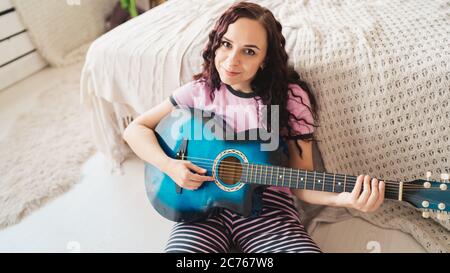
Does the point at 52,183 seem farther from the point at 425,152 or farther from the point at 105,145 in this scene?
the point at 425,152

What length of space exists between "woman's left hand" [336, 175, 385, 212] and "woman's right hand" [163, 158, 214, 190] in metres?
0.34

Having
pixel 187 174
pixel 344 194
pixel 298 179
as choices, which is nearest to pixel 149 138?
pixel 187 174

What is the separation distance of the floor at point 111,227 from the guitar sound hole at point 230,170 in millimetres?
342

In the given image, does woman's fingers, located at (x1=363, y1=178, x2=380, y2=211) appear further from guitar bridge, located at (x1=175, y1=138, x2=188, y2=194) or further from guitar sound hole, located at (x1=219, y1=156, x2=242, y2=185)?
guitar bridge, located at (x1=175, y1=138, x2=188, y2=194)

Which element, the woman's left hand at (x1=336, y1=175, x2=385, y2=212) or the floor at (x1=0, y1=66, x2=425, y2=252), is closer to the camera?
the woman's left hand at (x1=336, y1=175, x2=385, y2=212)

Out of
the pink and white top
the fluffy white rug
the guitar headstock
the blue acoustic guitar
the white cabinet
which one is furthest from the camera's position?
the white cabinet

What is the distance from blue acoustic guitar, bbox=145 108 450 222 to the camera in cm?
82

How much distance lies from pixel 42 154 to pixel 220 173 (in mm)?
1040

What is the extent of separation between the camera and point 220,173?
2.93ft

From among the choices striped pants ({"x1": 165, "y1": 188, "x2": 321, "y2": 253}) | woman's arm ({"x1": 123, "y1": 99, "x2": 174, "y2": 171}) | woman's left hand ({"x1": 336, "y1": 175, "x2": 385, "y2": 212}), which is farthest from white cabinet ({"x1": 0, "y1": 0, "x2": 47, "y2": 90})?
woman's left hand ({"x1": 336, "y1": 175, "x2": 385, "y2": 212})

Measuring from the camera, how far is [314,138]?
103 centimetres

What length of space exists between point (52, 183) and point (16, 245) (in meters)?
0.29

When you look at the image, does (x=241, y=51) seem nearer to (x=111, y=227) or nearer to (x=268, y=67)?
(x=268, y=67)
